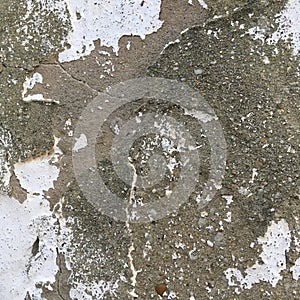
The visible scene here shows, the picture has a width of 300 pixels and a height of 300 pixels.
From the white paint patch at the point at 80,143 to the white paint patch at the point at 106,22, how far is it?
0.68ft

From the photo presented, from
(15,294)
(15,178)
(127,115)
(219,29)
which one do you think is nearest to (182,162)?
(127,115)

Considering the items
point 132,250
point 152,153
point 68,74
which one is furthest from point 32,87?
point 132,250

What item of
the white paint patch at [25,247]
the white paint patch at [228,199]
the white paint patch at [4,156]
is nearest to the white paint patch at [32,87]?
the white paint patch at [4,156]

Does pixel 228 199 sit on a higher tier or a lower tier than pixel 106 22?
lower

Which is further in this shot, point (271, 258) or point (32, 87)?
point (32, 87)

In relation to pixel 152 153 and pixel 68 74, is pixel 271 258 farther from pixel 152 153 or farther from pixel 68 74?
pixel 68 74

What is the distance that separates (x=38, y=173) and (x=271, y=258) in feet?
2.08

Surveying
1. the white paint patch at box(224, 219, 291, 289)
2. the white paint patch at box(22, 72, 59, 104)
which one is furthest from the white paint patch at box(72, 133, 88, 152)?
the white paint patch at box(224, 219, 291, 289)

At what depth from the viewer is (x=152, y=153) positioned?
125 centimetres

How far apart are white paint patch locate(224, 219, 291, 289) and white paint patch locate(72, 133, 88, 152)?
1.64 feet

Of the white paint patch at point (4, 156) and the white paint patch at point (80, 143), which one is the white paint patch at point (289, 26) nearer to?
the white paint patch at point (80, 143)

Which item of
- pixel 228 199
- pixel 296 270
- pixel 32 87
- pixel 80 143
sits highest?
pixel 32 87

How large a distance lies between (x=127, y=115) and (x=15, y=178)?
356 millimetres

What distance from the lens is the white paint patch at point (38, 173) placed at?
4.34 feet
